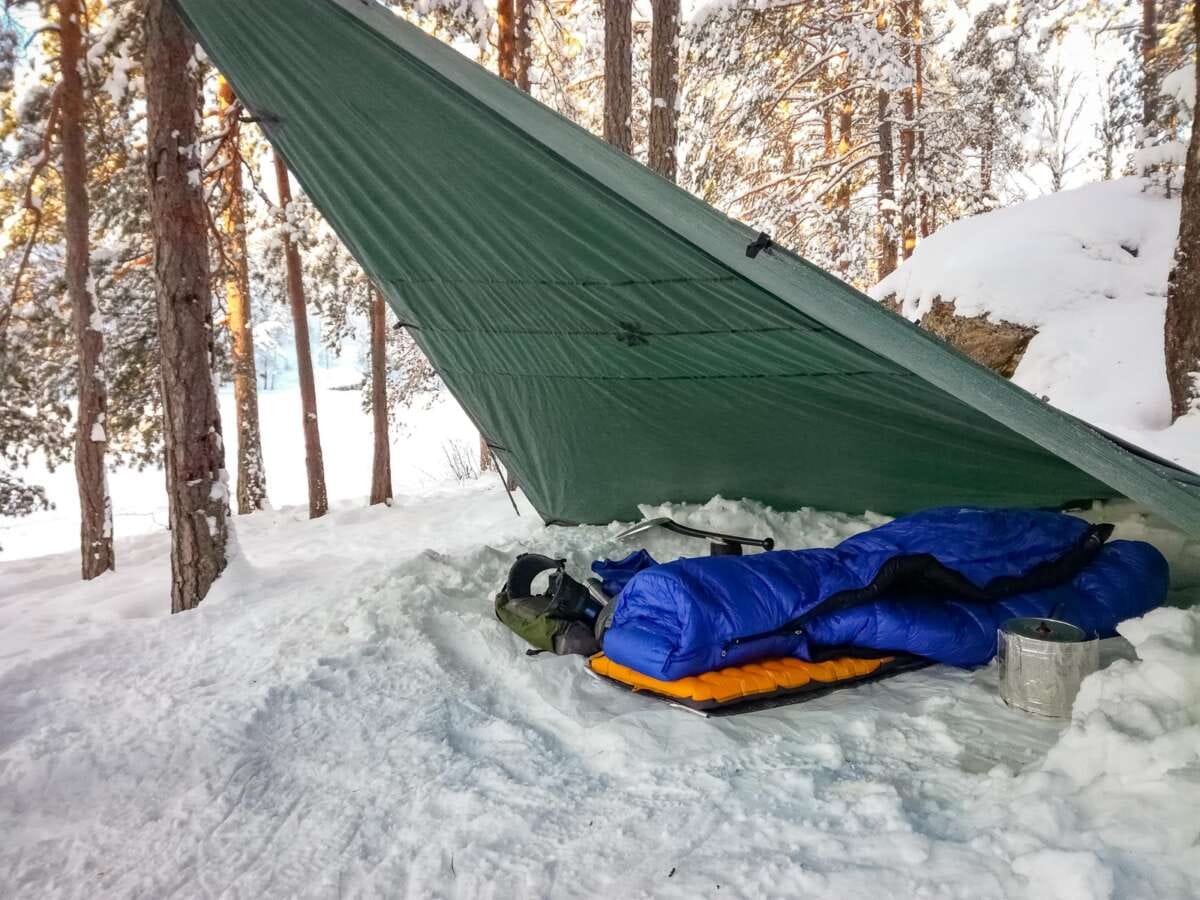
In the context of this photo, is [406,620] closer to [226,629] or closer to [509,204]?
[226,629]

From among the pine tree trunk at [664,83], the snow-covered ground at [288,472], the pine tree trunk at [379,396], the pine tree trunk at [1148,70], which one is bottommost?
the snow-covered ground at [288,472]

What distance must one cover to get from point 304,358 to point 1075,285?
7.04 metres

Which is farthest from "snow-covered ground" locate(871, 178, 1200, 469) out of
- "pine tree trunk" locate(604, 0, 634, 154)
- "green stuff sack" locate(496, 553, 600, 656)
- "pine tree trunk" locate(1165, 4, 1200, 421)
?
"green stuff sack" locate(496, 553, 600, 656)

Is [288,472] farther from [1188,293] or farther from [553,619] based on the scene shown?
[1188,293]

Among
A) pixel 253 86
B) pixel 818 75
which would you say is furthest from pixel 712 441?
pixel 818 75

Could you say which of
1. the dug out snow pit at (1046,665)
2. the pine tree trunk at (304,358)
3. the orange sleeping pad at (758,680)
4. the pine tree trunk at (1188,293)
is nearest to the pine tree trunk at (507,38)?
the pine tree trunk at (304,358)

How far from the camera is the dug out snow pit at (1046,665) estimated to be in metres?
1.75

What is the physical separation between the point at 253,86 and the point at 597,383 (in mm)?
1614

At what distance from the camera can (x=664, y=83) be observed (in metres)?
4.65

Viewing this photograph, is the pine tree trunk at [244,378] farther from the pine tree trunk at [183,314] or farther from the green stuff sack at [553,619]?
the green stuff sack at [553,619]

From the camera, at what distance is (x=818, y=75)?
314 inches

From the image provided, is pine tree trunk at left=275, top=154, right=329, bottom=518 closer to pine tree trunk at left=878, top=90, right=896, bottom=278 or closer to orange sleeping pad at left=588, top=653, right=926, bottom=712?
pine tree trunk at left=878, top=90, right=896, bottom=278

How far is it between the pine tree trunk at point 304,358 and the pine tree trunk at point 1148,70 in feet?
22.6

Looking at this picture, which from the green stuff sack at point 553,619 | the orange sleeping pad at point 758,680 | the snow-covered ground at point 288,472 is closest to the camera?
the orange sleeping pad at point 758,680
